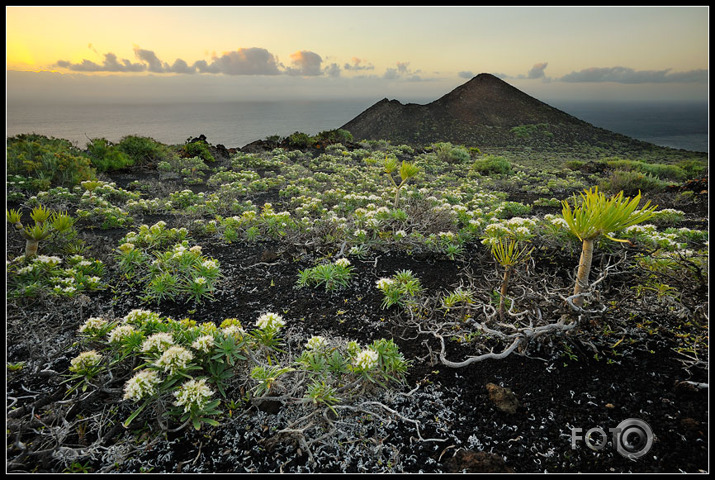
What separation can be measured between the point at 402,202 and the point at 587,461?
598 centimetres

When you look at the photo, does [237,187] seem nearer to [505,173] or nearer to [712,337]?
[712,337]

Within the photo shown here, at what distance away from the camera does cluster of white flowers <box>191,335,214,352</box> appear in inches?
80.7

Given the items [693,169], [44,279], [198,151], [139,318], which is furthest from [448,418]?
[693,169]

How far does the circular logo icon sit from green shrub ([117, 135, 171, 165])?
44.8 feet

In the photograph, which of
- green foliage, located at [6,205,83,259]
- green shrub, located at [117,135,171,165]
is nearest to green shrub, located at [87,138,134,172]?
green shrub, located at [117,135,171,165]

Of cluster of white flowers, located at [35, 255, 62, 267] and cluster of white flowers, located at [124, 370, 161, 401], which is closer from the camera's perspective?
cluster of white flowers, located at [124, 370, 161, 401]

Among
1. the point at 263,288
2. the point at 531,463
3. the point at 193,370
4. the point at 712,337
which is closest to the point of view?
the point at 712,337

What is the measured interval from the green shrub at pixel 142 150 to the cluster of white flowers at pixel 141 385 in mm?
12089

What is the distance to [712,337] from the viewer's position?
1577 mm

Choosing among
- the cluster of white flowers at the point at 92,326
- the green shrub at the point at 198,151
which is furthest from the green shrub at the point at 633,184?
the green shrub at the point at 198,151

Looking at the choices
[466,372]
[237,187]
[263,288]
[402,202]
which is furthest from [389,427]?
[237,187]

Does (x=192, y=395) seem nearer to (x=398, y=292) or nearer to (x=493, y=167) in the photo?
(x=398, y=292)

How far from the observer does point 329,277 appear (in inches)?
149

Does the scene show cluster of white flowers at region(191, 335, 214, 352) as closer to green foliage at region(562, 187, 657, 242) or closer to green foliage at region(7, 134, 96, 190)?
green foliage at region(562, 187, 657, 242)
